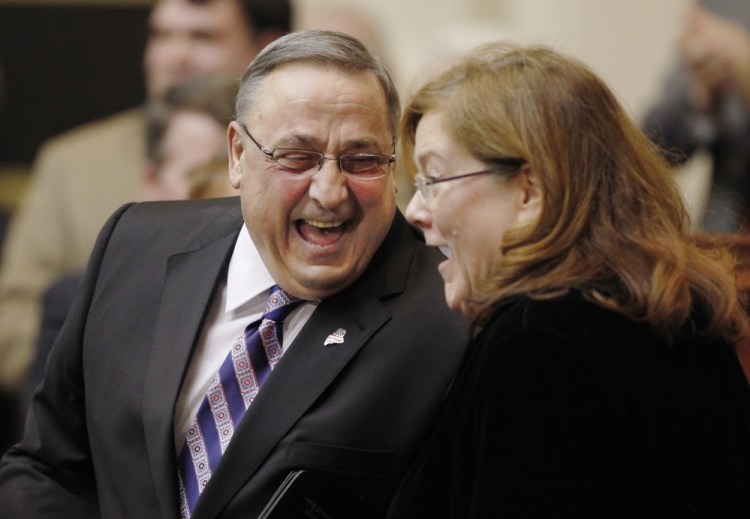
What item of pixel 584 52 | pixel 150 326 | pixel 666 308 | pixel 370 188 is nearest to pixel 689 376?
pixel 666 308

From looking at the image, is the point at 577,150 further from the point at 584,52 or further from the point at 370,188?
the point at 584,52

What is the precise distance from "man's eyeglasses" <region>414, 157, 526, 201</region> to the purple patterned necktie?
1.12 ft

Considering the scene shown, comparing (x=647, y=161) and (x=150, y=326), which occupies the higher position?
(x=647, y=161)

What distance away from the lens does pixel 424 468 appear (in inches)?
92.0

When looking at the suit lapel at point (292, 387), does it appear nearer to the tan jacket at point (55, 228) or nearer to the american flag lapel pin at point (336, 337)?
the american flag lapel pin at point (336, 337)

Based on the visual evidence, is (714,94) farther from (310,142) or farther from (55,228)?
(310,142)

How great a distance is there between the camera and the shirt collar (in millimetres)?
2635

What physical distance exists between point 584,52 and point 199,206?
486cm

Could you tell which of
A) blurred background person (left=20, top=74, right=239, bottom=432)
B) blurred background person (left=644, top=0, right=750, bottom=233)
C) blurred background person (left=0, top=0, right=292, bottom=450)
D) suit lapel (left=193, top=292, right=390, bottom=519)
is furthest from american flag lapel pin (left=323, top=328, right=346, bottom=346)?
blurred background person (left=644, top=0, right=750, bottom=233)

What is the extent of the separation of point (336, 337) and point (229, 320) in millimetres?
277

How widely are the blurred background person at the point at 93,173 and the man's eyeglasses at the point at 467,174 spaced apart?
2.37m

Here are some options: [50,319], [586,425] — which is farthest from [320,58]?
[50,319]

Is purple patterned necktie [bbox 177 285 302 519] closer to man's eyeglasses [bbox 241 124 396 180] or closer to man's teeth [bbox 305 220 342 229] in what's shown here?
man's teeth [bbox 305 220 342 229]

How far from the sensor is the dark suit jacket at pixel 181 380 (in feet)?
7.88
